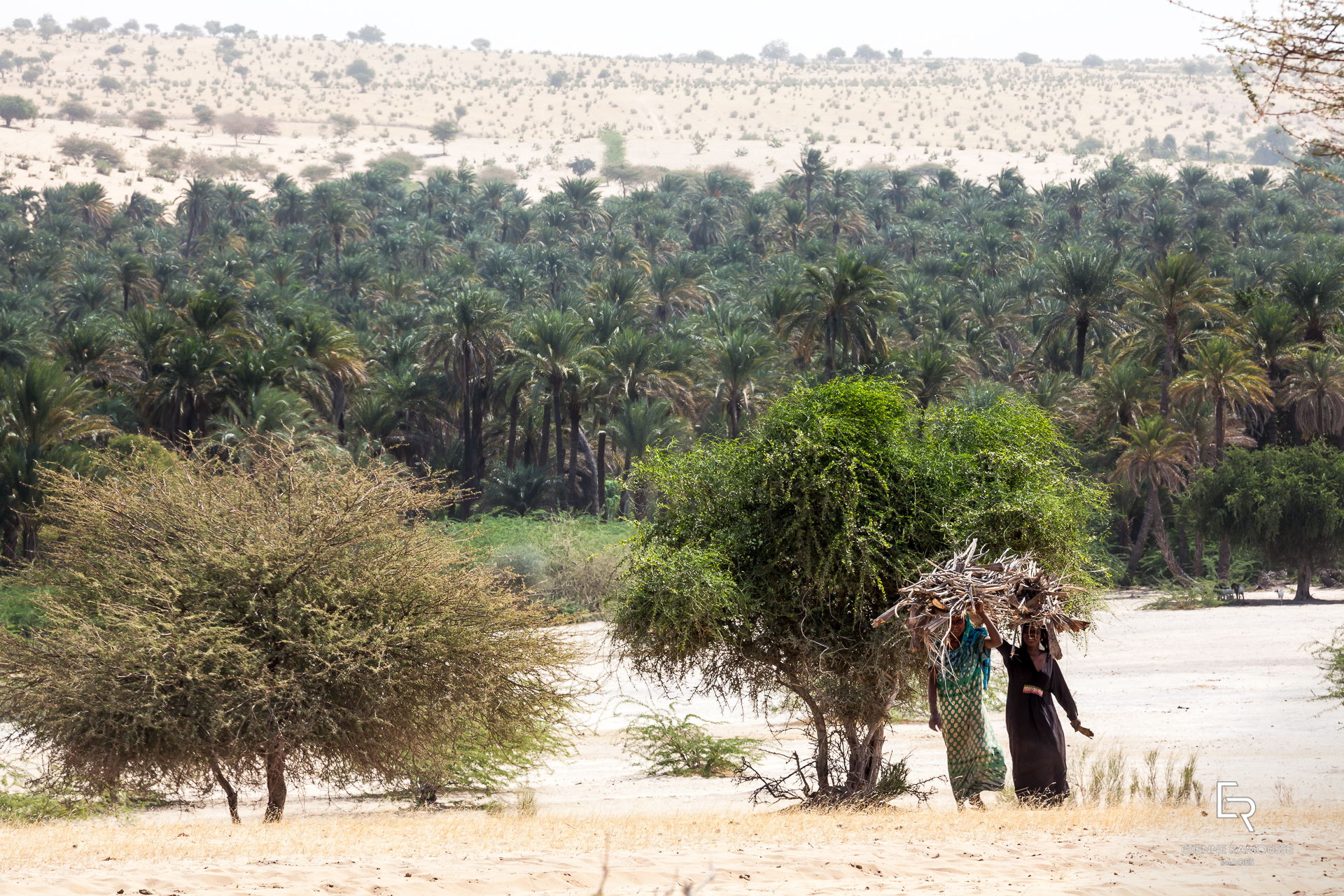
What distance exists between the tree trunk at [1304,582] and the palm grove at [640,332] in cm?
290

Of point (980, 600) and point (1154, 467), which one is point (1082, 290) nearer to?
point (1154, 467)

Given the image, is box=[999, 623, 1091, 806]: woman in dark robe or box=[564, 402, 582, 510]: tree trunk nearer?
box=[999, 623, 1091, 806]: woman in dark robe

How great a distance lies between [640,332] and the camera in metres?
61.2

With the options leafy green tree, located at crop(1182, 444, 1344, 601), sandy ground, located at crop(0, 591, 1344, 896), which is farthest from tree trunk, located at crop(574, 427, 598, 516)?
sandy ground, located at crop(0, 591, 1344, 896)

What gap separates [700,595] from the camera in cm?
1387

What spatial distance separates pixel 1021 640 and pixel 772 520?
3.18 meters

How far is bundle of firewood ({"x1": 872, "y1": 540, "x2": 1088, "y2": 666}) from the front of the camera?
12297 mm

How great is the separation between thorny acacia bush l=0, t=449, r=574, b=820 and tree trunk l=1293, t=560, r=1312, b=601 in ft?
102

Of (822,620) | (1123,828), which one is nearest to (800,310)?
(822,620)

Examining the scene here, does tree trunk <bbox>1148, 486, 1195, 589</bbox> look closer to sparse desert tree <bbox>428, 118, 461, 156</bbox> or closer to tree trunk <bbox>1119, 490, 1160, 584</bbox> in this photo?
tree trunk <bbox>1119, 490, 1160, 584</bbox>

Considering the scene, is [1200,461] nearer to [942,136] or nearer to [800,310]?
[800,310]

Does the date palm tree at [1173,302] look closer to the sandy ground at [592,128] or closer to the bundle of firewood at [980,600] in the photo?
the bundle of firewood at [980,600]

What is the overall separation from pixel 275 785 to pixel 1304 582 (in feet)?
115

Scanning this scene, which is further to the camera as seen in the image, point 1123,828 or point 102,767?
point 102,767
